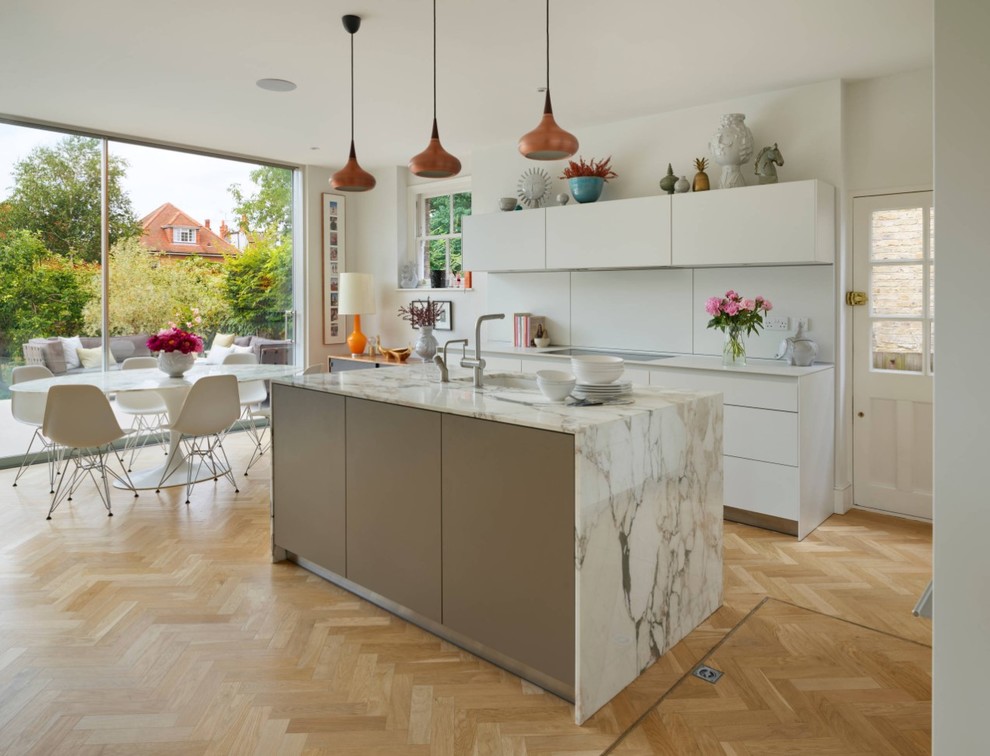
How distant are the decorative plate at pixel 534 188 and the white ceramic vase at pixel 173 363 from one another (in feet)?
8.81

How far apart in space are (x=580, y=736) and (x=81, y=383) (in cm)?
355

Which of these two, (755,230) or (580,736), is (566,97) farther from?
(580,736)

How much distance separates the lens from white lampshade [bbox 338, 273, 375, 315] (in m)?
6.51

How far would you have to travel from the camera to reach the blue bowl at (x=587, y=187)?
16.0 ft

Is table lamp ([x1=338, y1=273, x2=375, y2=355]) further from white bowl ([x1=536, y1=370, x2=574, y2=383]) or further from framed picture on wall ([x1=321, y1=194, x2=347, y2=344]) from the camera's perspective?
white bowl ([x1=536, y1=370, x2=574, y2=383])

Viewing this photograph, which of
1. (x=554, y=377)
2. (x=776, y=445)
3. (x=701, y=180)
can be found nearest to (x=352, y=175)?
(x=554, y=377)

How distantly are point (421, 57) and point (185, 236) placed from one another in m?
3.18

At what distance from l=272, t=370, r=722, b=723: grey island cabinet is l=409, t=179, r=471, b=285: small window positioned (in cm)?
370

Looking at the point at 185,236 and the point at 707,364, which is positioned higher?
the point at 185,236

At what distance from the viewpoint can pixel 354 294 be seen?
6.52 meters

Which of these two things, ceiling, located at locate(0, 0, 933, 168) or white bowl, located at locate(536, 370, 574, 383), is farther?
ceiling, located at locate(0, 0, 933, 168)

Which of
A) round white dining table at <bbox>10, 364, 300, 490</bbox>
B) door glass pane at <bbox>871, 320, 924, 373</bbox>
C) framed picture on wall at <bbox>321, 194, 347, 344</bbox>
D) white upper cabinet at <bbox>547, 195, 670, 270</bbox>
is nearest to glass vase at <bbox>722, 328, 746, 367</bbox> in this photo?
white upper cabinet at <bbox>547, 195, 670, 270</bbox>

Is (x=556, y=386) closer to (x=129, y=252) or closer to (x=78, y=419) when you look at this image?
(x=78, y=419)

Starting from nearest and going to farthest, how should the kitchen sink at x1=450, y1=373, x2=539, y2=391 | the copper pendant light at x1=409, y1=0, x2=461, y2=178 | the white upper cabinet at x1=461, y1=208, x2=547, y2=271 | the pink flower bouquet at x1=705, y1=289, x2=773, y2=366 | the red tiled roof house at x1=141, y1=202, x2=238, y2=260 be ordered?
1. the copper pendant light at x1=409, y1=0, x2=461, y2=178
2. the kitchen sink at x1=450, y1=373, x2=539, y2=391
3. the pink flower bouquet at x1=705, y1=289, x2=773, y2=366
4. the white upper cabinet at x1=461, y1=208, x2=547, y2=271
5. the red tiled roof house at x1=141, y1=202, x2=238, y2=260
